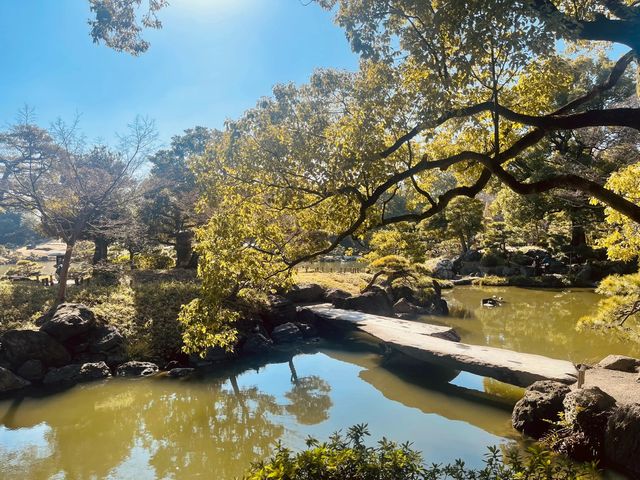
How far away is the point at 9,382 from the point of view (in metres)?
9.28

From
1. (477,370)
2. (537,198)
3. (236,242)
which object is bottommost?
(477,370)

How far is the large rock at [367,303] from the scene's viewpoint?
15.5 m

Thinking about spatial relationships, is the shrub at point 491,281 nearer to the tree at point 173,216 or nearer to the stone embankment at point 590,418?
the tree at point 173,216

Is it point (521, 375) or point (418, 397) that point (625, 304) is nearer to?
point (521, 375)

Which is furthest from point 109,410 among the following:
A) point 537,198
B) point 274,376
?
point 537,198

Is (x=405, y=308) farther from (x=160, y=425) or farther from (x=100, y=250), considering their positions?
(x=100, y=250)

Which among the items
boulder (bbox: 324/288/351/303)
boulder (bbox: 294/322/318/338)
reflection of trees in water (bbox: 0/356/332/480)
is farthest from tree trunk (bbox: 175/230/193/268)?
reflection of trees in water (bbox: 0/356/332/480)

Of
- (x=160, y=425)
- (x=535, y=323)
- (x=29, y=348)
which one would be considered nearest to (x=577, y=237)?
(x=535, y=323)

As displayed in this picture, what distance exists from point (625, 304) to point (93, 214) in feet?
45.1

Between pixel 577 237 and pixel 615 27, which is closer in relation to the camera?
pixel 615 27

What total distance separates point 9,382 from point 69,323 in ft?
5.21

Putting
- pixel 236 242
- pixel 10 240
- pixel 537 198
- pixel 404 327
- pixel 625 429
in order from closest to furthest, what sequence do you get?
pixel 625 429 → pixel 236 242 → pixel 404 327 → pixel 537 198 → pixel 10 240

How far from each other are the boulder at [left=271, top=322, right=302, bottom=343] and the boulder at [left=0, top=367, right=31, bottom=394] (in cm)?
625

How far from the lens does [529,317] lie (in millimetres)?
16109
